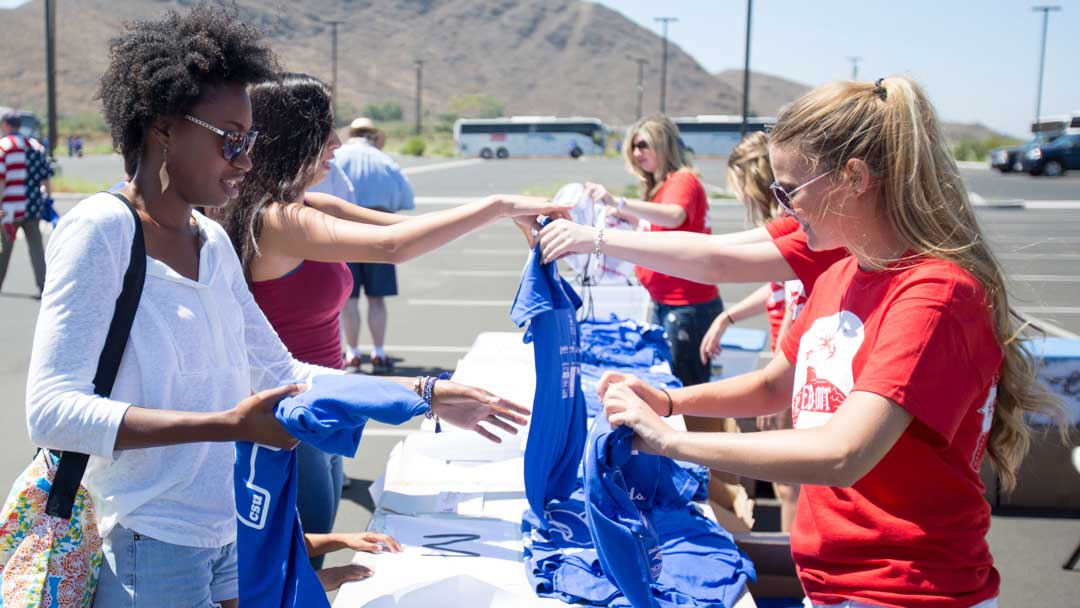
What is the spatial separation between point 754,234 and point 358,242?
1.44 meters

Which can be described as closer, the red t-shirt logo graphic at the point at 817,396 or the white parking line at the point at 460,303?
the red t-shirt logo graphic at the point at 817,396

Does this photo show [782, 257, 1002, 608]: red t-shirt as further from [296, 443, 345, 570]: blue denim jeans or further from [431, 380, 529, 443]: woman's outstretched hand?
[296, 443, 345, 570]: blue denim jeans

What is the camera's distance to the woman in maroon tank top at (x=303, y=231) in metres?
2.80

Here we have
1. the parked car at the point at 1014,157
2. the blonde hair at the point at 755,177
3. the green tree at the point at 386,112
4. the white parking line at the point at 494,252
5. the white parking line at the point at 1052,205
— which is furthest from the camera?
the green tree at the point at 386,112

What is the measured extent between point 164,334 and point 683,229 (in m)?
3.67

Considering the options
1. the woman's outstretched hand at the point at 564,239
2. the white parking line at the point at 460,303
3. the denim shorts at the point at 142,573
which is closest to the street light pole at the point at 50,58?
the white parking line at the point at 460,303

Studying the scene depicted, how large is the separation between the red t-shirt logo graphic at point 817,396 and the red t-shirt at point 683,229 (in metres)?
3.14

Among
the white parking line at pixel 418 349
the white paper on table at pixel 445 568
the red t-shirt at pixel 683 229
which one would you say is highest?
the red t-shirt at pixel 683 229

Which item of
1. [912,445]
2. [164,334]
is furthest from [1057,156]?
[164,334]

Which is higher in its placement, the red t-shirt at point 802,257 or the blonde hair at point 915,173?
the blonde hair at point 915,173

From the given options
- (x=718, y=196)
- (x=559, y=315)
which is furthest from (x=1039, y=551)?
(x=718, y=196)

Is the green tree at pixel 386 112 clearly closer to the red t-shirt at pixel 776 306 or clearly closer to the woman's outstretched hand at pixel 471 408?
the red t-shirt at pixel 776 306

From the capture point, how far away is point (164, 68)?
1.92 m

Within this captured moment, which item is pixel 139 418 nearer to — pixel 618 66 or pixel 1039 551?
pixel 1039 551
